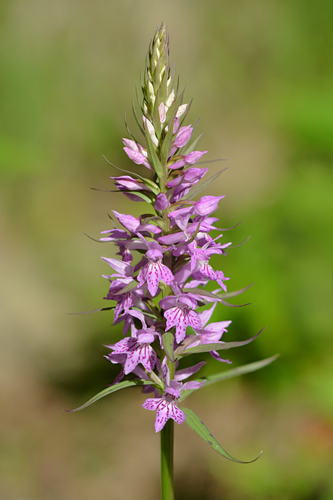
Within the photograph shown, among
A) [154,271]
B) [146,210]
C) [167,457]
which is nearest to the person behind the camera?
[154,271]

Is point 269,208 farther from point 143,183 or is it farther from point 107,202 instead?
point 143,183

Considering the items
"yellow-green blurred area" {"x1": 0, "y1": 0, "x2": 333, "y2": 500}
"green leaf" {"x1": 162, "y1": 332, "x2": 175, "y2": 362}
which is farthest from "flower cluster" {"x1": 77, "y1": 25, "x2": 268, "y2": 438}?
"yellow-green blurred area" {"x1": 0, "y1": 0, "x2": 333, "y2": 500}

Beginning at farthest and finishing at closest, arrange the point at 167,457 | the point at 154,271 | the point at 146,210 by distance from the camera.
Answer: the point at 146,210
the point at 167,457
the point at 154,271

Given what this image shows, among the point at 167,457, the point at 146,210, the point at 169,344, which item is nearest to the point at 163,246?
the point at 169,344

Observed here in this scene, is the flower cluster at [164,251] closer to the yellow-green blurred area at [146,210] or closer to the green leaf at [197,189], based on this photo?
the green leaf at [197,189]

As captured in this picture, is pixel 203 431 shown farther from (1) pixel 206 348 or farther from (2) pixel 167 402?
(1) pixel 206 348

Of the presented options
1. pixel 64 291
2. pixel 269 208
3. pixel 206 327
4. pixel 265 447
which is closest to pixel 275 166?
pixel 269 208

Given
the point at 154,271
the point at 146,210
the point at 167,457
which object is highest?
the point at 154,271
